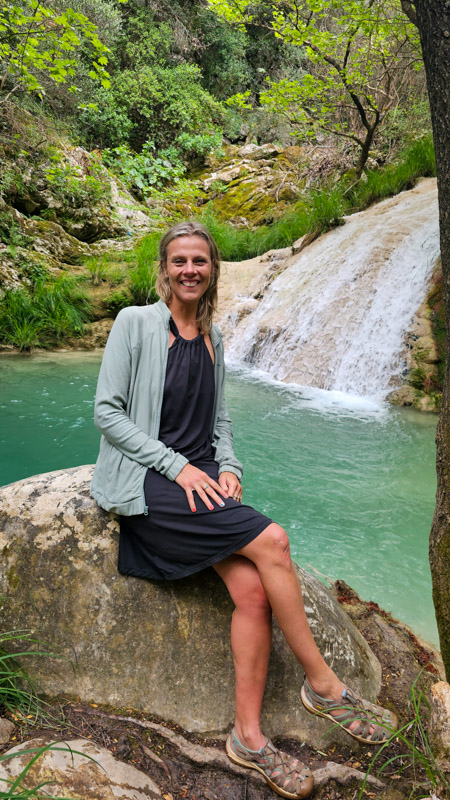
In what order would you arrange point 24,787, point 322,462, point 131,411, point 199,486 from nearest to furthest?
point 24,787 < point 199,486 < point 131,411 < point 322,462

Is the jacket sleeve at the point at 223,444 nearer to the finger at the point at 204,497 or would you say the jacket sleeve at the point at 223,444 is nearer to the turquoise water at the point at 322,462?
the finger at the point at 204,497

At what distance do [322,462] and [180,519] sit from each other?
10.4ft

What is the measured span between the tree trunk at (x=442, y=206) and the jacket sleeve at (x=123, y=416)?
2.64 feet

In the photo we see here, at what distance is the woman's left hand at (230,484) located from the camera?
1845 mm

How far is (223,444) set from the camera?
6.74ft

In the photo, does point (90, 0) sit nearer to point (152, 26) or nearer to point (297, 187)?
point (152, 26)

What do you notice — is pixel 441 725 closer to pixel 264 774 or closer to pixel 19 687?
pixel 264 774

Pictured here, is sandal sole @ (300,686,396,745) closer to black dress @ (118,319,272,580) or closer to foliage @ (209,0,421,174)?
black dress @ (118,319,272,580)

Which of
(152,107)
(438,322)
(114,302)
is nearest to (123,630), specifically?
(438,322)

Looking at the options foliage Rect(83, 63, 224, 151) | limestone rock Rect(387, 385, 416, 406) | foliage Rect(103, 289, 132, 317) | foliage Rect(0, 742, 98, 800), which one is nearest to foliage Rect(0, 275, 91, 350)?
foliage Rect(103, 289, 132, 317)

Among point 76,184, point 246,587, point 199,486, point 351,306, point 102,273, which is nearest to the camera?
point 246,587

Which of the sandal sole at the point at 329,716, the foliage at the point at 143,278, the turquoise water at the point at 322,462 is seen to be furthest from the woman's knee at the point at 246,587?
the foliage at the point at 143,278

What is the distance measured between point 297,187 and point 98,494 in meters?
13.2

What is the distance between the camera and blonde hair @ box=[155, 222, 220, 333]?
1.98m
